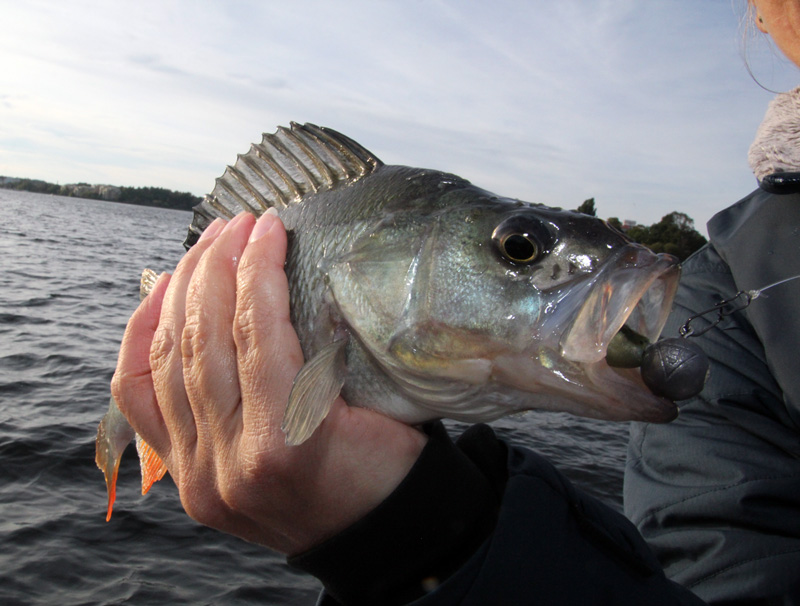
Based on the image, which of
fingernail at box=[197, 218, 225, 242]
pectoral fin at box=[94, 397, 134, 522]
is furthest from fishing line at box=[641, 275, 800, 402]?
pectoral fin at box=[94, 397, 134, 522]

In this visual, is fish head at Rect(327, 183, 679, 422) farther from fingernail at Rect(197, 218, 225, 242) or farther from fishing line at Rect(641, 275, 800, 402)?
fingernail at Rect(197, 218, 225, 242)

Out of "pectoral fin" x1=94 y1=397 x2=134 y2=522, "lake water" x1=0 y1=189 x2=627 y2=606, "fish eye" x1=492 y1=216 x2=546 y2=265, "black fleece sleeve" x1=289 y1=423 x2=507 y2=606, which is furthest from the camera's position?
"lake water" x1=0 y1=189 x2=627 y2=606

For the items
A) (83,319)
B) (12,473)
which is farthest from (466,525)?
(83,319)

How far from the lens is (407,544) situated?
5.84 ft

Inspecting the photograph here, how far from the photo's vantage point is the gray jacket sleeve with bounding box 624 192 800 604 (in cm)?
229

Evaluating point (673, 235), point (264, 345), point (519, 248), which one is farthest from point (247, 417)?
point (673, 235)

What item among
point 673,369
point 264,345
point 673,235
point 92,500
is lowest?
point 92,500

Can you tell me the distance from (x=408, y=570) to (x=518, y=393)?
624mm

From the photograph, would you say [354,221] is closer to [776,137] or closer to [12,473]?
[776,137]

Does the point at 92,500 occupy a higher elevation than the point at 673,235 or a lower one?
lower

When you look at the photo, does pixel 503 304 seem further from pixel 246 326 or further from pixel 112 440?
pixel 112 440

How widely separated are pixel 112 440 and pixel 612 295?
2805mm

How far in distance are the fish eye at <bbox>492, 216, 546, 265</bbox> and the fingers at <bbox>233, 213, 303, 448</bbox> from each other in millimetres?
744

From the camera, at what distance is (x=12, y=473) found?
7.59 m
